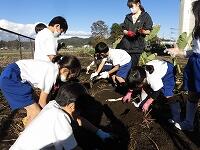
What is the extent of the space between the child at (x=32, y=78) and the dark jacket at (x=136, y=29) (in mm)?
3332

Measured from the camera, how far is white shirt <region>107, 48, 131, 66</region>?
7695mm

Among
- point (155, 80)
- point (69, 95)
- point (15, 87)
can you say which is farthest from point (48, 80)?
point (155, 80)

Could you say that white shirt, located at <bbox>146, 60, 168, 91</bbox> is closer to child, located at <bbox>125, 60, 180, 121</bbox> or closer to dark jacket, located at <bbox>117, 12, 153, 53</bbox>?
child, located at <bbox>125, 60, 180, 121</bbox>

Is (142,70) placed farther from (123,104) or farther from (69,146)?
(69,146)

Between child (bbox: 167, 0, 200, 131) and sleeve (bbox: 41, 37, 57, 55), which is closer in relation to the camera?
child (bbox: 167, 0, 200, 131)

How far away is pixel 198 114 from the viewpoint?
5.78 metres

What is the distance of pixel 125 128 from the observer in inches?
205

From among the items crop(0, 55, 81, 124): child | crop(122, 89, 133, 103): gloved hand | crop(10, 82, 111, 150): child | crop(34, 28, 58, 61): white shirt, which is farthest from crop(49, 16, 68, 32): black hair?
crop(10, 82, 111, 150): child

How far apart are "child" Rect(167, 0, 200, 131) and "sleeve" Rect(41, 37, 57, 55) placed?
159 cm

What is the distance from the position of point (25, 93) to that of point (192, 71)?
6.66 feet

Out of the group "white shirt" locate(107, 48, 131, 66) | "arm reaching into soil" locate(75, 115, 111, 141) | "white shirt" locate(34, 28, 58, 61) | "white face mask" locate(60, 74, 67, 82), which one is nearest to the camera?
"arm reaching into soil" locate(75, 115, 111, 141)

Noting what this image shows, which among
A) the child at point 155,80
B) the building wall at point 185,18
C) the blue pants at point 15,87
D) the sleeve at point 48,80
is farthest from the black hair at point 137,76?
the building wall at point 185,18

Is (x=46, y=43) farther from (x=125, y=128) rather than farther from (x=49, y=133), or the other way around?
(x=49, y=133)

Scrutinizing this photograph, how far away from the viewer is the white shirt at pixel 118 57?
7695 mm
